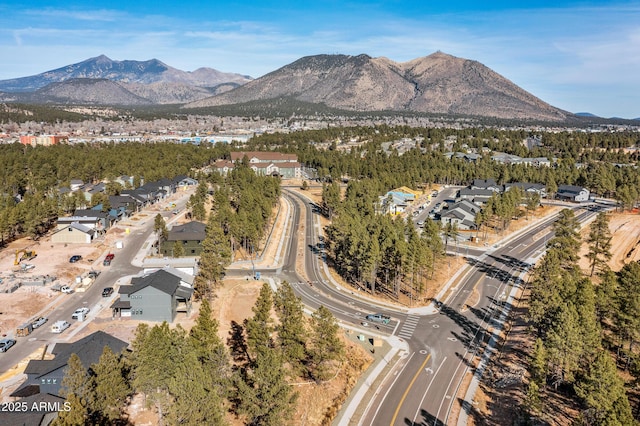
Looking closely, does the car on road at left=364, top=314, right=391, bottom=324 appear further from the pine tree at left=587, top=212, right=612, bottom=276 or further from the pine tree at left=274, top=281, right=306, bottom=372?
the pine tree at left=587, top=212, right=612, bottom=276

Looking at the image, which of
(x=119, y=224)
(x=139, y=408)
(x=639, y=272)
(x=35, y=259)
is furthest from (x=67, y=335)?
(x=639, y=272)

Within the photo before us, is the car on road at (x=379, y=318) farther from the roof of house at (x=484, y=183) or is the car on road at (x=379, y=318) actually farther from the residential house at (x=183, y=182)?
the residential house at (x=183, y=182)

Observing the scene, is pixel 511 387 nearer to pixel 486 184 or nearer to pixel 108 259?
pixel 108 259

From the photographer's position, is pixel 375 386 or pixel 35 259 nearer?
pixel 375 386

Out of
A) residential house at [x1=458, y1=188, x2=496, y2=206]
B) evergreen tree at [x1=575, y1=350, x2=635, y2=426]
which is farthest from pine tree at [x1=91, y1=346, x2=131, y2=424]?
residential house at [x1=458, y1=188, x2=496, y2=206]

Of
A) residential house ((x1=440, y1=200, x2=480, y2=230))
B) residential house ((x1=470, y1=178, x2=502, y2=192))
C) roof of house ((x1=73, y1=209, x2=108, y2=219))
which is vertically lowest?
roof of house ((x1=73, y1=209, x2=108, y2=219))

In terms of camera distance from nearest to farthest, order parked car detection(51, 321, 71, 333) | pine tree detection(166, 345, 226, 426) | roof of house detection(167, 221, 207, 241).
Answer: pine tree detection(166, 345, 226, 426) < parked car detection(51, 321, 71, 333) < roof of house detection(167, 221, 207, 241)

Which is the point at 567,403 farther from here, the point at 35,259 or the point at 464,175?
the point at 464,175
